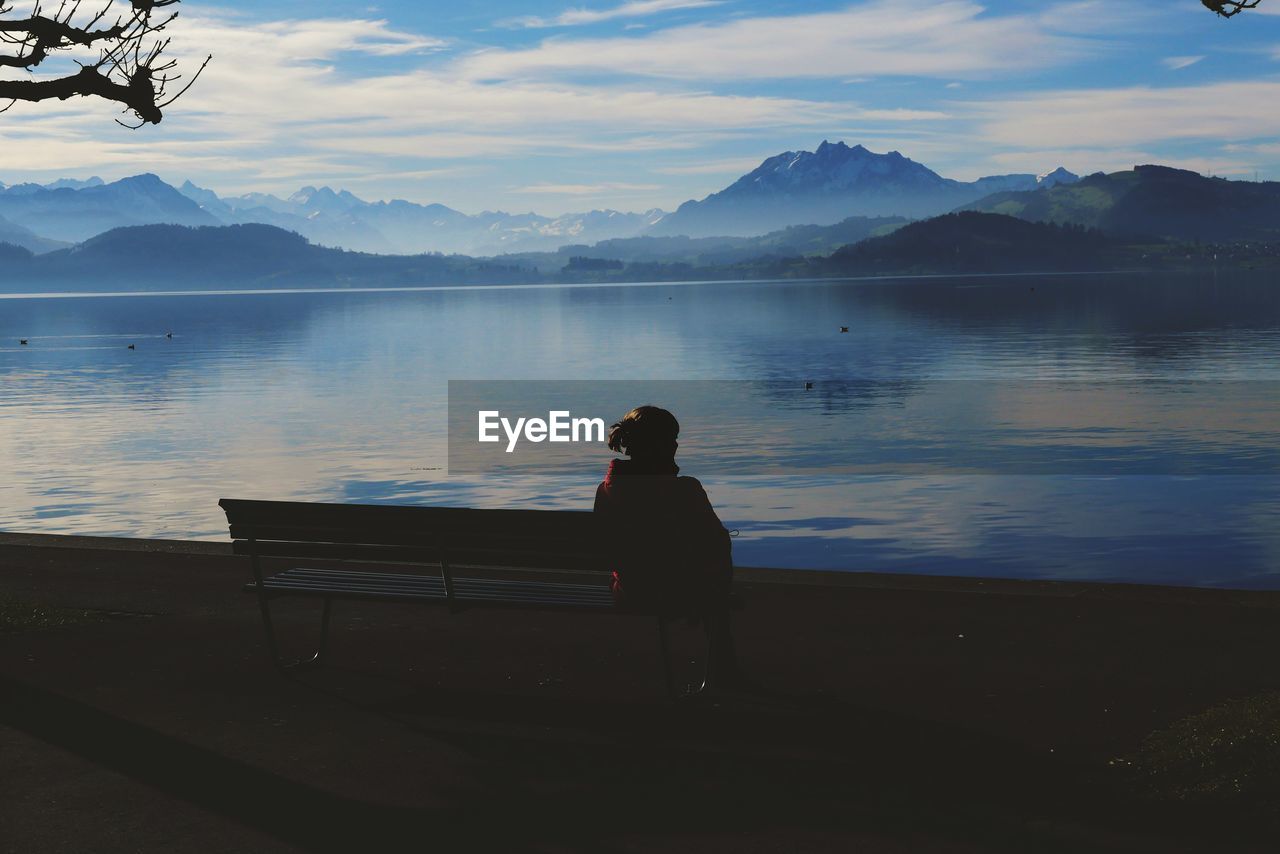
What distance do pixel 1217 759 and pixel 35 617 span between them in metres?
8.67

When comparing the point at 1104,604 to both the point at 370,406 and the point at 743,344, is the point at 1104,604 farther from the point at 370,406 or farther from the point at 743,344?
the point at 743,344

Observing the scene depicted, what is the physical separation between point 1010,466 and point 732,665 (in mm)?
26269

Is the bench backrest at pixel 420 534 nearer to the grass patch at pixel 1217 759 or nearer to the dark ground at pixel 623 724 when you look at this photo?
the dark ground at pixel 623 724

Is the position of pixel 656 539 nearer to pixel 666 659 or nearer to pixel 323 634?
pixel 666 659

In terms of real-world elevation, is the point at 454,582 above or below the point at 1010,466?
above

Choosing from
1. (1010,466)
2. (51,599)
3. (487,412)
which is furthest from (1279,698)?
(487,412)

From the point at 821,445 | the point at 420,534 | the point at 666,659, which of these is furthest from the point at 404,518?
the point at 821,445

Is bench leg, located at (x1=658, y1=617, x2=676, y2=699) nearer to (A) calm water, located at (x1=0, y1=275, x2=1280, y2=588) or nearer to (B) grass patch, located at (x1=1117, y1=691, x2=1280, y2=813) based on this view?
(B) grass patch, located at (x1=1117, y1=691, x2=1280, y2=813)

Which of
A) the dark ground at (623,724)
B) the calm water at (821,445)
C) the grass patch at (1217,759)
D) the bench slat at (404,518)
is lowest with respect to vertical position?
the calm water at (821,445)

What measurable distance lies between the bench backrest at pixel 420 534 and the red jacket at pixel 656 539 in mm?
165

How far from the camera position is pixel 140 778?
761 centimetres

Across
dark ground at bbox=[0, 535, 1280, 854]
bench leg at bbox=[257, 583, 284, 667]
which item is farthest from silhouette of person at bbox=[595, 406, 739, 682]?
bench leg at bbox=[257, 583, 284, 667]

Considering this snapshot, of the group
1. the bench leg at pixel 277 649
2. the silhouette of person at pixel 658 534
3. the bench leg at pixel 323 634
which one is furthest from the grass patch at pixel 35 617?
the silhouette of person at pixel 658 534

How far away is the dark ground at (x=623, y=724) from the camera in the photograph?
22.3ft
